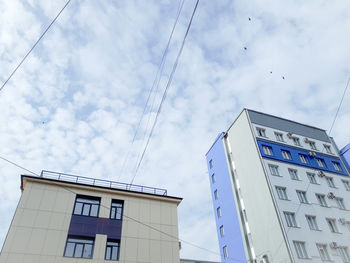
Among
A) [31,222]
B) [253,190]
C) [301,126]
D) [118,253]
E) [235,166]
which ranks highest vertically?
[301,126]

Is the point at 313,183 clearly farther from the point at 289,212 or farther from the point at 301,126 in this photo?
the point at 301,126

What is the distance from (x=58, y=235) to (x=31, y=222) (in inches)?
66.0

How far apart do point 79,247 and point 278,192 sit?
17724 millimetres

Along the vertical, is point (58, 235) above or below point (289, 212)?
below

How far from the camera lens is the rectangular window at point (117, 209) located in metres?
17.5

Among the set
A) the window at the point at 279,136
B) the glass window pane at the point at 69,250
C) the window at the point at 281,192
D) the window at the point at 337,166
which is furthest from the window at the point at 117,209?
the window at the point at 337,166

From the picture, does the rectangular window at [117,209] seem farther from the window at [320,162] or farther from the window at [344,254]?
the window at [320,162]

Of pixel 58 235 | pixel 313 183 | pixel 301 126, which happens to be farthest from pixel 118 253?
pixel 301 126

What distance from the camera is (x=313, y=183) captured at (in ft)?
88.5

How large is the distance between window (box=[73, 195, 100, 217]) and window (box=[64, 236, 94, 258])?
5.12 feet

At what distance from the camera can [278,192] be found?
24609mm

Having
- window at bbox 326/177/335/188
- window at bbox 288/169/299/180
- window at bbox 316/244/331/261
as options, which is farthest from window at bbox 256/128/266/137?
window at bbox 316/244/331/261

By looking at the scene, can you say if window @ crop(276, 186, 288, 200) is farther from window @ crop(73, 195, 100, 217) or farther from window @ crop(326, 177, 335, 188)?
window @ crop(73, 195, 100, 217)

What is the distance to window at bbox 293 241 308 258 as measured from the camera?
69.4ft
